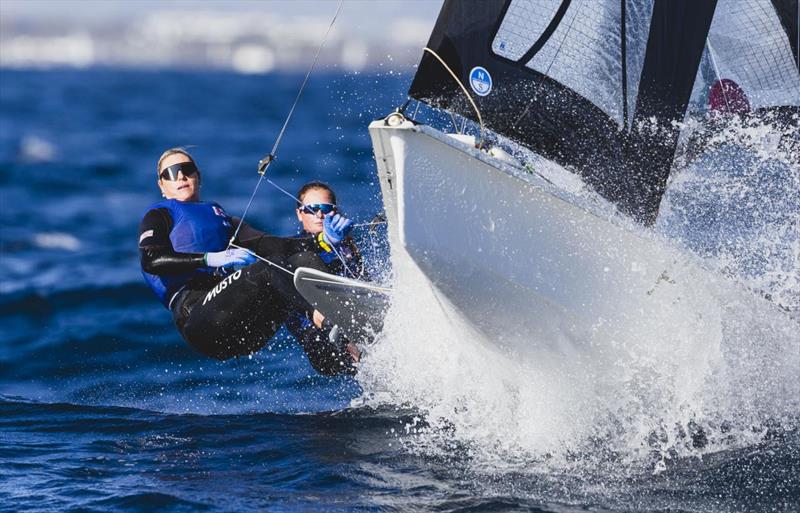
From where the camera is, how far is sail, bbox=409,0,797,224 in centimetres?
479

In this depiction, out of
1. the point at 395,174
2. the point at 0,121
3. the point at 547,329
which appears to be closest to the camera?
the point at 395,174

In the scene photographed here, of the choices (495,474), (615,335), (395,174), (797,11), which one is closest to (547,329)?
(615,335)

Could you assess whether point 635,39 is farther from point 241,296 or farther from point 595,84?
point 241,296

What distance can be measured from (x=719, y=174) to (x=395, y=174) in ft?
5.54

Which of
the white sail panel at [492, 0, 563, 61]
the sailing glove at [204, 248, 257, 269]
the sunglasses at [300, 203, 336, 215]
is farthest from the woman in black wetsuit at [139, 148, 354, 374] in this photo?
the white sail panel at [492, 0, 563, 61]

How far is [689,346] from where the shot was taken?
15.9 feet

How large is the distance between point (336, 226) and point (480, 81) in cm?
93

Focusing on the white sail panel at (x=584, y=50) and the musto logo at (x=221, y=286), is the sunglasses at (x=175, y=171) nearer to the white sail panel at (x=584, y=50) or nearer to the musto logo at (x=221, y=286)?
the musto logo at (x=221, y=286)

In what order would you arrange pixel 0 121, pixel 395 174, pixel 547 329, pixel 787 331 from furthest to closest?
1. pixel 0 121
2. pixel 787 331
3. pixel 547 329
4. pixel 395 174

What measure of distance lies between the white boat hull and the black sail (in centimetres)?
26

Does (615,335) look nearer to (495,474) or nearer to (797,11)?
(495,474)

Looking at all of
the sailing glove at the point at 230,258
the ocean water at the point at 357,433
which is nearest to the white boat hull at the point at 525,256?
the ocean water at the point at 357,433

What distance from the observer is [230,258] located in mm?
5320

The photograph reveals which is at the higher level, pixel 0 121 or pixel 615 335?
pixel 0 121
